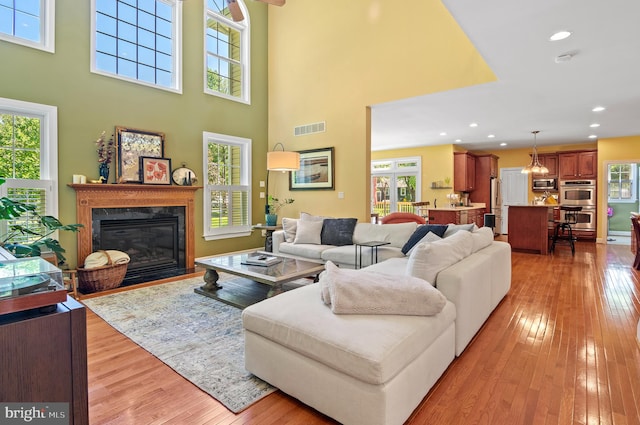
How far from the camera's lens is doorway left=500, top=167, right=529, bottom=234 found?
10.2m

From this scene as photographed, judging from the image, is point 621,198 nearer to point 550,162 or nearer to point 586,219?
point 586,219

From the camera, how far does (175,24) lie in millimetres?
5617

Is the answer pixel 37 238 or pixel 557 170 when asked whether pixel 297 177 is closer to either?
pixel 37 238

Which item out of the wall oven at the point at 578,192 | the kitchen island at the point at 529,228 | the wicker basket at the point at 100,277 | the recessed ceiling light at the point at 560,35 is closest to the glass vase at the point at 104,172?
the wicker basket at the point at 100,277

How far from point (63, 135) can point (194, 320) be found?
3.19m

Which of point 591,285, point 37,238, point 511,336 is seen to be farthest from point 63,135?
point 591,285

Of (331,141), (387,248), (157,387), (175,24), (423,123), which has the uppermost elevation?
(175,24)

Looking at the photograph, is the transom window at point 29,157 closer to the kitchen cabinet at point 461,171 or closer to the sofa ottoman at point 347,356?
the sofa ottoman at point 347,356

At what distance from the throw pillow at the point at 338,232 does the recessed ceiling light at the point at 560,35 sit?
3.18 m

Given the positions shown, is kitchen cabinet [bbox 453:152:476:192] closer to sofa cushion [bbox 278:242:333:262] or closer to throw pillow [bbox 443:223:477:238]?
throw pillow [bbox 443:223:477:238]

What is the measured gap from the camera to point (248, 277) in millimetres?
3408

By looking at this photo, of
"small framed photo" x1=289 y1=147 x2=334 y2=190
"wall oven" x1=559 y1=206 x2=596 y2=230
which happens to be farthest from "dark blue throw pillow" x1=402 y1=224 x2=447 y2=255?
"wall oven" x1=559 y1=206 x2=596 y2=230

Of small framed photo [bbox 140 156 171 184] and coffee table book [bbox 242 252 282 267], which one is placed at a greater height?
small framed photo [bbox 140 156 171 184]

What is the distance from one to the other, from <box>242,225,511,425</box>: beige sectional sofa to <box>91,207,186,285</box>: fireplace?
354 cm
